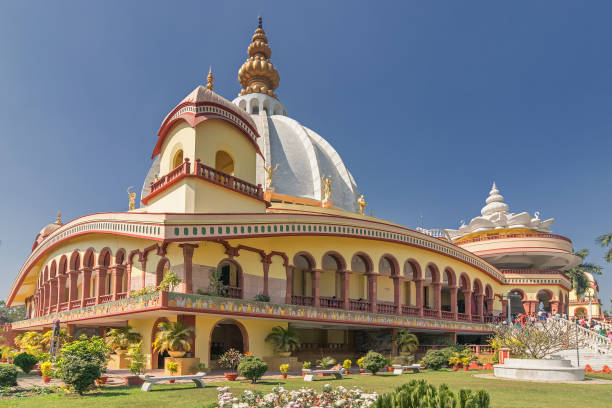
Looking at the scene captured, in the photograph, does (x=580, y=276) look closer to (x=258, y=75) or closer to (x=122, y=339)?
(x=258, y=75)

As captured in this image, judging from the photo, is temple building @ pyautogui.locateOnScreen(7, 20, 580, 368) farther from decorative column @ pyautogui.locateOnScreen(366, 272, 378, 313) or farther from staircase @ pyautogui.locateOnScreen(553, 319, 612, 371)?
staircase @ pyautogui.locateOnScreen(553, 319, 612, 371)

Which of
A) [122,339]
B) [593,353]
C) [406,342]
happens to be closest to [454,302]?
[406,342]

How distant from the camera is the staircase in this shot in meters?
28.1

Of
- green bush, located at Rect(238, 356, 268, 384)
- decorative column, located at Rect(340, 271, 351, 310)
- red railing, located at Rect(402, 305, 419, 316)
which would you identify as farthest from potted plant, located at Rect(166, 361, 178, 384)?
red railing, located at Rect(402, 305, 419, 316)

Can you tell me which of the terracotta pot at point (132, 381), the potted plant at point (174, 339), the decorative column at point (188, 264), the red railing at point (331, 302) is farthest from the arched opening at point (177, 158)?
the terracotta pot at point (132, 381)

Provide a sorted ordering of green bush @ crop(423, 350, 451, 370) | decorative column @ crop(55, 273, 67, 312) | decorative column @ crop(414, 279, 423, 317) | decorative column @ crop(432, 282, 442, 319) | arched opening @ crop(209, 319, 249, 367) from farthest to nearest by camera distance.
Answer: decorative column @ crop(432, 282, 442, 319), decorative column @ crop(414, 279, 423, 317), decorative column @ crop(55, 273, 67, 312), green bush @ crop(423, 350, 451, 370), arched opening @ crop(209, 319, 249, 367)

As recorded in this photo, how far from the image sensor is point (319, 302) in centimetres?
2644

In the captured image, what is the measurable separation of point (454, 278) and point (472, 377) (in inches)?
553

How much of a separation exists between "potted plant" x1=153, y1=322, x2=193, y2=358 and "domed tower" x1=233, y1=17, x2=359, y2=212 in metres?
16.6

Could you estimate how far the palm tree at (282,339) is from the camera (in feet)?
78.8

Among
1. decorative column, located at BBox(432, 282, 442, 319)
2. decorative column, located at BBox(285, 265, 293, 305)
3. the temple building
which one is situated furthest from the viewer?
decorative column, located at BBox(432, 282, 442, 319)

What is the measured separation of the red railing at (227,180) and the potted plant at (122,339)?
756 centimetres

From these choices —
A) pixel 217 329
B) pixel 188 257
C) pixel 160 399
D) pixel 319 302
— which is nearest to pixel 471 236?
pixel 319 302

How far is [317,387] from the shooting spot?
16.4 meters
